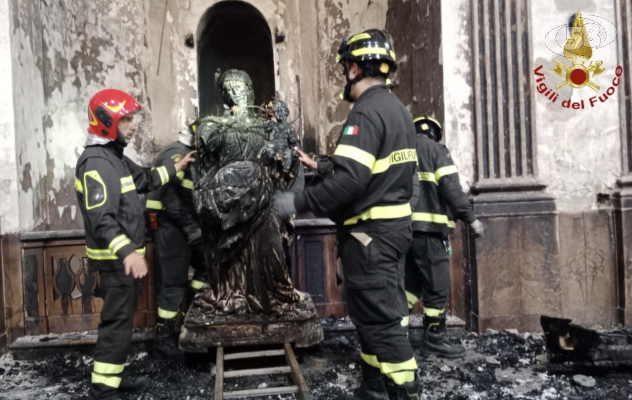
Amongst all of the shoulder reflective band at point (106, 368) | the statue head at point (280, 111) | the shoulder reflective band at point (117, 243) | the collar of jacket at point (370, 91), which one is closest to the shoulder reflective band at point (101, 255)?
the shoulder reflective band at point (117, 243)

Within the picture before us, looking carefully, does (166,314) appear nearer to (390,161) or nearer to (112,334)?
(112,334)

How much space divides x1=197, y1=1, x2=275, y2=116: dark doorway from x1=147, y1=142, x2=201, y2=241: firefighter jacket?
2818 millimetres

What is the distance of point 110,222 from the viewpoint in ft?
10.2

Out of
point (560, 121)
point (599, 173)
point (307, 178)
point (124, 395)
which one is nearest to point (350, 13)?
point (307, 178)

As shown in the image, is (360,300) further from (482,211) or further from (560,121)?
(560,121)

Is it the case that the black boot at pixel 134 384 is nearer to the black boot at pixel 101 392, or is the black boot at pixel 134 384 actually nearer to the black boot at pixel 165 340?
the black boot at pixel 101 392

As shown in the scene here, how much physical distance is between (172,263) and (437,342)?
2334 mm

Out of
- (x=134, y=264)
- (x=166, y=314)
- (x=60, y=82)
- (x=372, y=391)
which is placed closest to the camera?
(x=134, y=264)

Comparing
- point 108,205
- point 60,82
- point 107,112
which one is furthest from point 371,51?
point 60,82

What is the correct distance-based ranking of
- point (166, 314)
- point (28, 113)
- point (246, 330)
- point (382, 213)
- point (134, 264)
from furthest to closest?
point (28, 113) → point (166, 314) → point (246, 330) → point (134, 264) → point (382, 213)

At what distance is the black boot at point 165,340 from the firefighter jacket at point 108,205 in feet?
3.87

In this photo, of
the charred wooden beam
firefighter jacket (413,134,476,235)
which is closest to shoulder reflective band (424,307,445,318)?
firefighter jacket (413,134,476,235)

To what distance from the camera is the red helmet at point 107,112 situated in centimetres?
325

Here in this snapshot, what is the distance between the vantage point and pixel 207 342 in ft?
12.3
